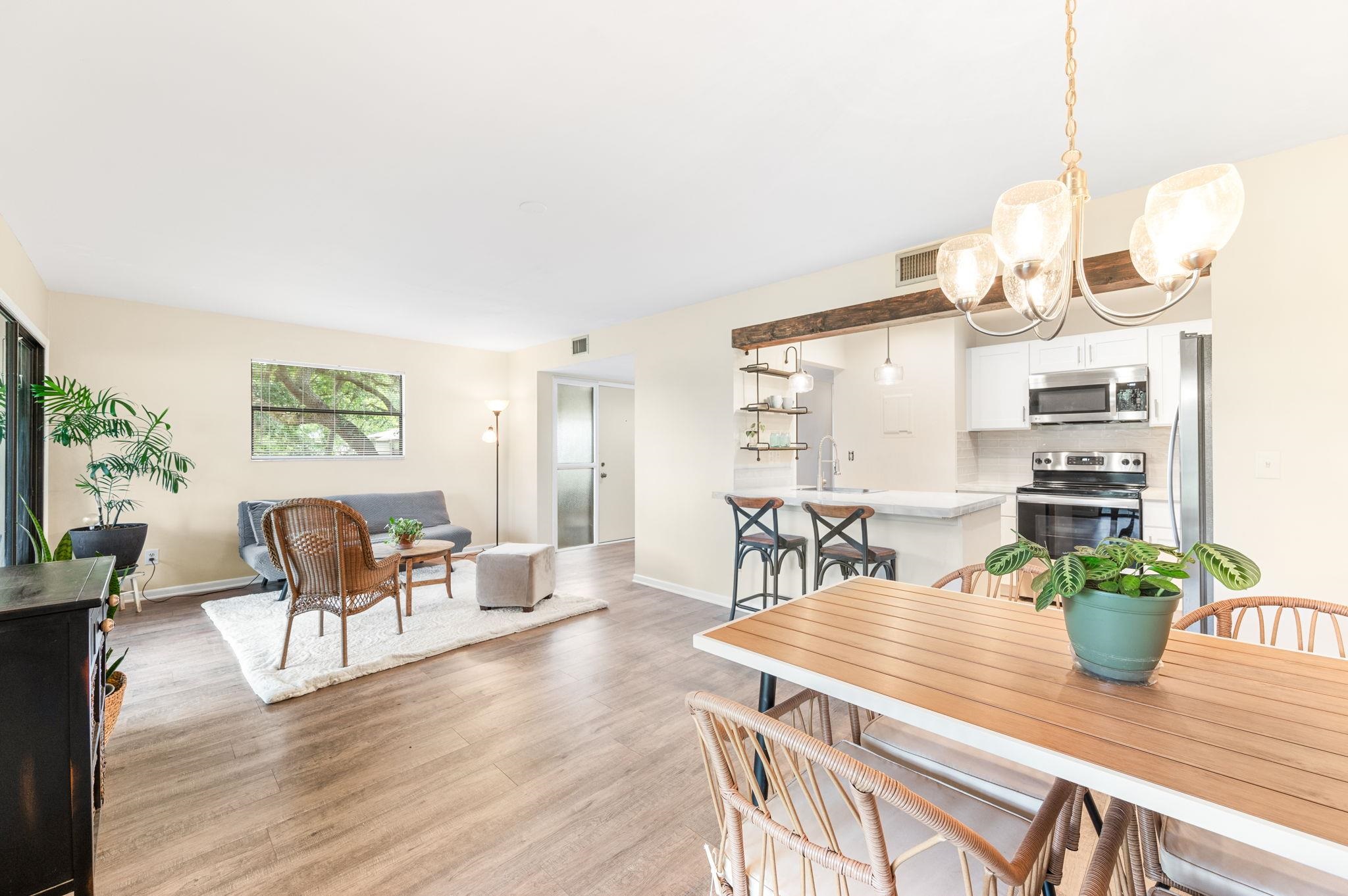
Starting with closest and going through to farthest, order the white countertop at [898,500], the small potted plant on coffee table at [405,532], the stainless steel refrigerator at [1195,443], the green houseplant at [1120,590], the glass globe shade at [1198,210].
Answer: the green houseplant at [1120,590], the glass globe shade at [1198,210], the stainless steel refrigerator at [1195,443], the white countertop at [898,500], the small potted plant on coffee table at [405,532]

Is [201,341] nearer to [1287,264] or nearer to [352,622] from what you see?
[352,622]

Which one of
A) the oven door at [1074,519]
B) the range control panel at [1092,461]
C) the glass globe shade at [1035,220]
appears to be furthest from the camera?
the range control panel at [1092,461]

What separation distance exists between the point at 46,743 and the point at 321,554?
1786 mm

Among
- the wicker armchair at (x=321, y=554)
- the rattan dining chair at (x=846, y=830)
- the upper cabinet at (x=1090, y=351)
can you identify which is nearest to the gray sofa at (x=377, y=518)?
the wicker armchair at (x=321, y=554)

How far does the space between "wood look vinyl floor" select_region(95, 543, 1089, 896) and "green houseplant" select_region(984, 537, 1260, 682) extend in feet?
4.00

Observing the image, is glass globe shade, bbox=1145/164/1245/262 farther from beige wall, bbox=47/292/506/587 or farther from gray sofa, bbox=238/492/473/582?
beige wall, bbox=47/292/506/587

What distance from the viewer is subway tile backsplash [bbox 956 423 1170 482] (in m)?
4.36

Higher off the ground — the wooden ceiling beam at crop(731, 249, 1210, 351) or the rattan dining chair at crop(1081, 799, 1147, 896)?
the wooden ceiling beam at crop(731, 249, 1210, 351)

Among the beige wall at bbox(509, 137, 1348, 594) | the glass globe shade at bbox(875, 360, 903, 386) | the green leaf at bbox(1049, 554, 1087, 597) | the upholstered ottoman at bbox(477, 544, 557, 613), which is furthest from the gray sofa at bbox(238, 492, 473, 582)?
the beige wall at bbox(509, 137, 1348, 594)

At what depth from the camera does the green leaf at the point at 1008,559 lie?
3.88ft

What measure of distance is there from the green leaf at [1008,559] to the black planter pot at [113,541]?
197 inches

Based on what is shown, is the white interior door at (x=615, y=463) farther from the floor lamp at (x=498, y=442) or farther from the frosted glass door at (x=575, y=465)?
the floor lamp at (x=498, y=442)

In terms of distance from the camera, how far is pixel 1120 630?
3.77 feet

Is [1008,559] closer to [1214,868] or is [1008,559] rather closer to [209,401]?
[1214,868]
